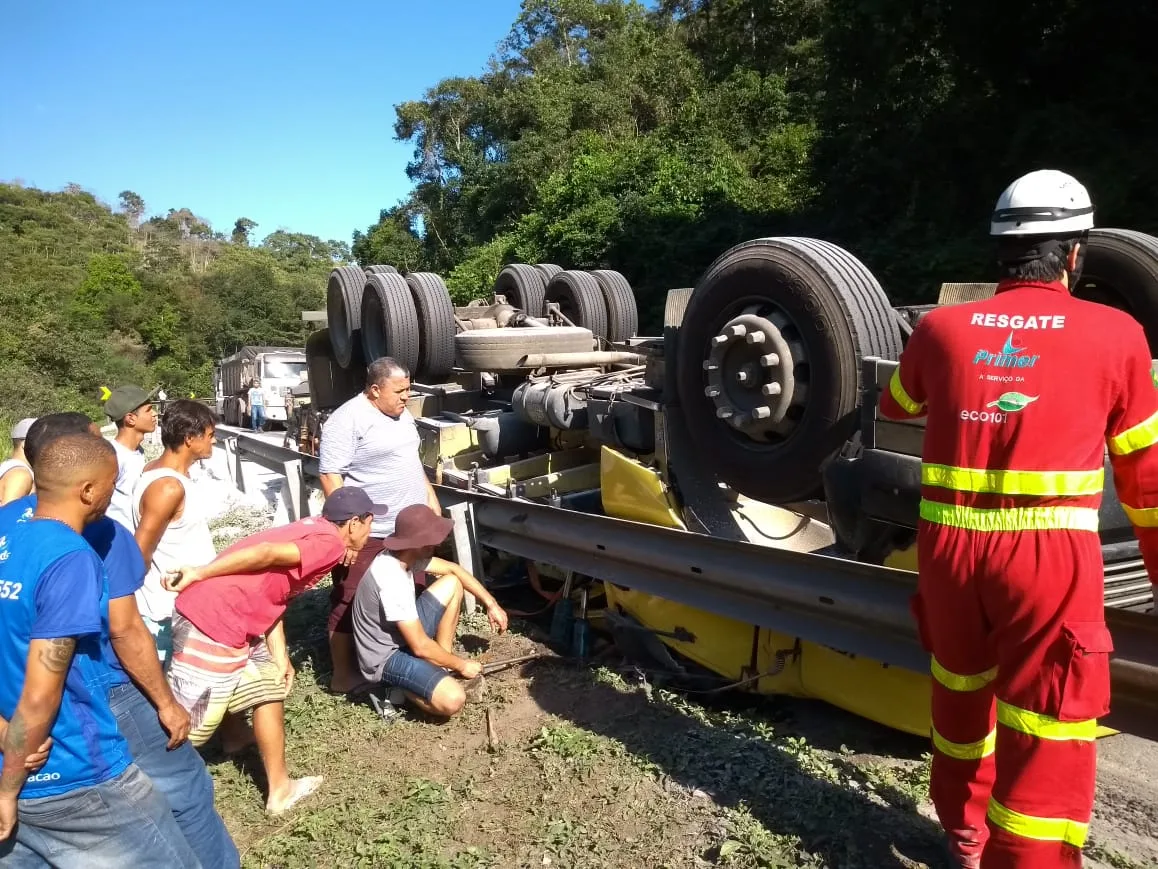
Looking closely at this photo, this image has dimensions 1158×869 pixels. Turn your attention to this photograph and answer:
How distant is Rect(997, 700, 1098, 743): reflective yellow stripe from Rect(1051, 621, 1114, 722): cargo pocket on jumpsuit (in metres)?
0.02

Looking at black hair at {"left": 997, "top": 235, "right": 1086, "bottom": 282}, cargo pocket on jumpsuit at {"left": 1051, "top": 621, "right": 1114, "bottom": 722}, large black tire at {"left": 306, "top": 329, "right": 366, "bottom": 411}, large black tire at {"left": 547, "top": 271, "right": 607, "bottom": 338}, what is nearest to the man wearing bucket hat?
black hair at {"left": 997, "top": 235, "right": 1086, "bottom": 282}

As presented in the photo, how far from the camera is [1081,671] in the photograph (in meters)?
1.78

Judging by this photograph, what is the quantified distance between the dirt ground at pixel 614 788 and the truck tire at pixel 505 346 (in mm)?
2091

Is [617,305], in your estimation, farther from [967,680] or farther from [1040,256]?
[967,680]

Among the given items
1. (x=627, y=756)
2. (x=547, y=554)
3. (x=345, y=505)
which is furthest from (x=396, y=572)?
(x=627, y=756)

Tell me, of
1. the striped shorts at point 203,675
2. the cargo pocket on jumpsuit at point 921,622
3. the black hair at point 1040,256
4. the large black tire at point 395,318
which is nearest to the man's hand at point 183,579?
the striped shorts at point 203,675

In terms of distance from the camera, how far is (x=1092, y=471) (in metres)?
1.85

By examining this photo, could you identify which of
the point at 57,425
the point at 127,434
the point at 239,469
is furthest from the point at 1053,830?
the point at 239,469

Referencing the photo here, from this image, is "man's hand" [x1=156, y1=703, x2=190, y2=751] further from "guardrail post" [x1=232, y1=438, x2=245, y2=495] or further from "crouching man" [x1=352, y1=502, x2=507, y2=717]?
"guardrail post" [x1=232, y1=438, x2=245, y2=495]

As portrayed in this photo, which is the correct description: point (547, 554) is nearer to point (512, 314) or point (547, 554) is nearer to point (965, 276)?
point (512, 314)

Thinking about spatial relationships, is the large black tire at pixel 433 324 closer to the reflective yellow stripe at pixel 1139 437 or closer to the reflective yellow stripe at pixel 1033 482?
the reflective yellow stripe at pixel 1033 482

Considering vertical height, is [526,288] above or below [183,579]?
above

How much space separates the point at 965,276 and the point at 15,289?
3890cm

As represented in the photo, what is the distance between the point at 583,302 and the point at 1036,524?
16.9 feet
